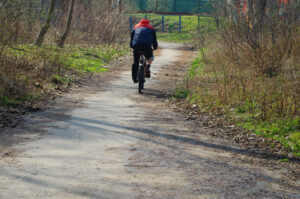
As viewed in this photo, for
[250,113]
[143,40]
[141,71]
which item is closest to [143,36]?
[143,40]

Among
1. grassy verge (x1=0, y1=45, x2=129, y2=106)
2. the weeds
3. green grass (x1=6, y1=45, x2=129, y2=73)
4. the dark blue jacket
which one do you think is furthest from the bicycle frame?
green grass (x1=6, y1=45, x2=129, y2=73)

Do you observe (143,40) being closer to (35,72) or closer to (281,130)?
(35,72)

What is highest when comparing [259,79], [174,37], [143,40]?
[143,40]

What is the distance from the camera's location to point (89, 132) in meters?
7.85

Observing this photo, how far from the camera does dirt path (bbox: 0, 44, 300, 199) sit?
5.07m

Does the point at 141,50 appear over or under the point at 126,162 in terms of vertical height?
over

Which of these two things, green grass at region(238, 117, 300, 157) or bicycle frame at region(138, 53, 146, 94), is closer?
green grass at region(238, 117, 300, 157)

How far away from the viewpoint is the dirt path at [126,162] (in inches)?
200

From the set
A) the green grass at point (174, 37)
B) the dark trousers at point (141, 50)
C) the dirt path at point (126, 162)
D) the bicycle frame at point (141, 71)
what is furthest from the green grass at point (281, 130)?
the green grass at point (174, 37)

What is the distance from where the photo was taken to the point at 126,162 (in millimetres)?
6141

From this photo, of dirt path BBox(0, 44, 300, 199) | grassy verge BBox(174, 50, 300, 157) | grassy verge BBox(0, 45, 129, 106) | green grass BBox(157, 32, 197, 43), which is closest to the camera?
dirt path BBox(0, 44, 300, 199)

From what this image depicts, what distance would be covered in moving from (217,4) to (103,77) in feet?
15.2

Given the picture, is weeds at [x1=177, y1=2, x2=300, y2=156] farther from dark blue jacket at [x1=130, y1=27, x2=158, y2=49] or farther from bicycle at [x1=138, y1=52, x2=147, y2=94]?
dark blue jacket at [x1=130, y1=27, x2=158, y2=49]

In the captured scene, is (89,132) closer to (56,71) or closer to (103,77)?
(56,71)
